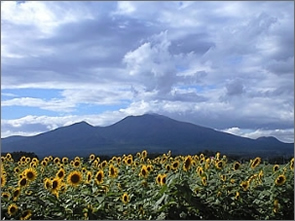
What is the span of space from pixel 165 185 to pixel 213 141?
113 cm

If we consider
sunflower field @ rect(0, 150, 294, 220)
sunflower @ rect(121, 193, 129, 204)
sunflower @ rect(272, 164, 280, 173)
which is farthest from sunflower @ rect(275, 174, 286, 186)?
sunflower @ rect(121, 193, 129, 204)

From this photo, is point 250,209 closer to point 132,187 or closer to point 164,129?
point 132,187

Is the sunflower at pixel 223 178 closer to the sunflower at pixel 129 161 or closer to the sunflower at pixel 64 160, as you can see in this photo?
the sunflower at pixel 129 161

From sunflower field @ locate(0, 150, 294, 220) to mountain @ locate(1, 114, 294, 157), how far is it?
257 mm

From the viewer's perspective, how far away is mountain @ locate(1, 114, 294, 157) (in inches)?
134

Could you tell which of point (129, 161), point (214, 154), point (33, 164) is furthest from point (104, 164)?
point (214, 154)

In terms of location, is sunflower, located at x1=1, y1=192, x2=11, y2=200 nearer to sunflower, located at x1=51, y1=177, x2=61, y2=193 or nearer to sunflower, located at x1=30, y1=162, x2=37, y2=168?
sunflower, located at x1=51, y1=177, x2=61, y2=193

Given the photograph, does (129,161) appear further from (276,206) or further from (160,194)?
(276,206)

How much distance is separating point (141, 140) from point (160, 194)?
4.35 ft

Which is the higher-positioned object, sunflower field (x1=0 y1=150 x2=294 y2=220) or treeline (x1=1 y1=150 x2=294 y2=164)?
treeline (x1=1 y1=150 x2=294 y2=164)

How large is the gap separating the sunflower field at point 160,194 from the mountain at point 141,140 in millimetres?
257

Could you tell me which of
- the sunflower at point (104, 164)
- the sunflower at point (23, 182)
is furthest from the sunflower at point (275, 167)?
the sunflower at point (23, 182)

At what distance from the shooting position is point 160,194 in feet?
8.47

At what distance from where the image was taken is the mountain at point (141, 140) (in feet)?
11.2
